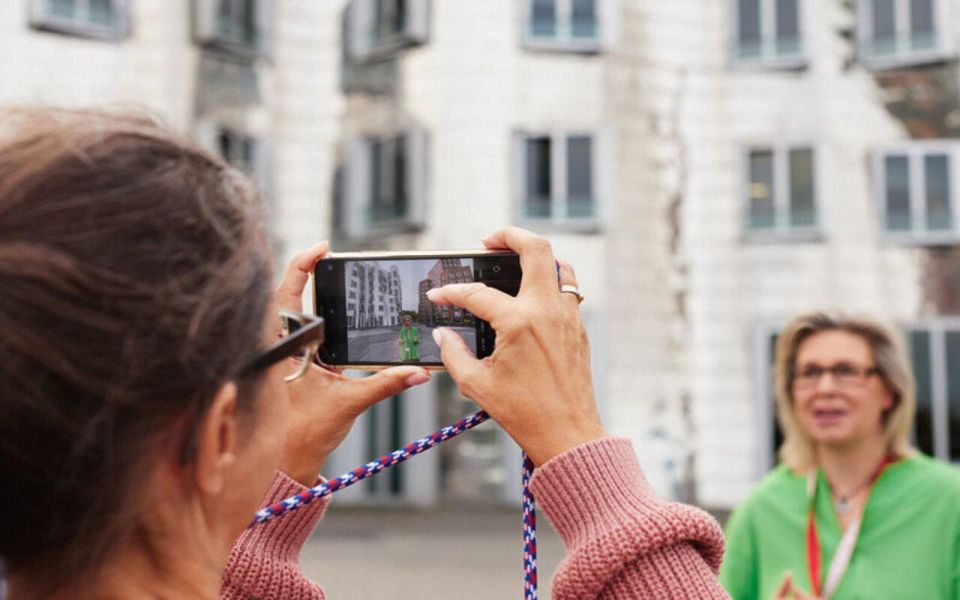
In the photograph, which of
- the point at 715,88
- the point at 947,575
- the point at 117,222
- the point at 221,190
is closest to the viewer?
the point at 117,222

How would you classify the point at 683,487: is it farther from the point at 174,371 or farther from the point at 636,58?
the point at 174,371

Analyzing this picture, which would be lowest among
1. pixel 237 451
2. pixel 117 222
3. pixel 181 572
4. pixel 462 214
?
pixel 181 572

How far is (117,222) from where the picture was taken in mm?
911

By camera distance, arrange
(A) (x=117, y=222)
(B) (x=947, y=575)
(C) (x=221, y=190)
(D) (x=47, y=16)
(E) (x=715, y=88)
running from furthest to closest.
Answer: (E) (x=715, y=88) < (D) (x=47, y=16) < (B) (x=947, y=575) < (C) (x=221, y=190) < (A) (x=117, y=222)

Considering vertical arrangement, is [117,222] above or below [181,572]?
above

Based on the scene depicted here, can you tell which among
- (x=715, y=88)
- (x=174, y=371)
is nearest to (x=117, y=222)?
A: (x=174, y=371)

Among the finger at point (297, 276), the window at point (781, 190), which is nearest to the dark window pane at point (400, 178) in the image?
the window at point (781, 190)

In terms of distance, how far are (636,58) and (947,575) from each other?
36.9 ft

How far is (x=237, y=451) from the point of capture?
1049 millimetres

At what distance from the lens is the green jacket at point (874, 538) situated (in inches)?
124

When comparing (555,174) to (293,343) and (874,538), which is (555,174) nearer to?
(874,538)

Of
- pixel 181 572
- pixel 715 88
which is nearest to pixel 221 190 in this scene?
pixel 181 572

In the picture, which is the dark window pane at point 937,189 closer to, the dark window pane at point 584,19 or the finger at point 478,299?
the dark window pane at point 584,19

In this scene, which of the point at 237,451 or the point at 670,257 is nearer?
the point at 237,451
